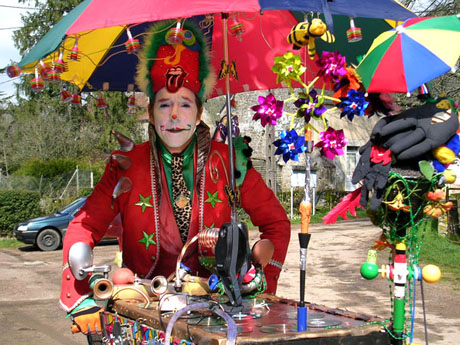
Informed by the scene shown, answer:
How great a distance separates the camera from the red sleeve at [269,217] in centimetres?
385

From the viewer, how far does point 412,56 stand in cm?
264

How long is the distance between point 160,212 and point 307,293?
233 inches

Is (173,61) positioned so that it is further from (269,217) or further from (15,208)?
(15,208)

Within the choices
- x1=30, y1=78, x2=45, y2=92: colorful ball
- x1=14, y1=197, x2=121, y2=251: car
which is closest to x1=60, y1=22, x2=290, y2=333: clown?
x1=30, y1=78, x2=45, y2=92: colorful ball

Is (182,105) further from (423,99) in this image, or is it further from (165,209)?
(423,99)

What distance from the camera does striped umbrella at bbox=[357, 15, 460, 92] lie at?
102 inches

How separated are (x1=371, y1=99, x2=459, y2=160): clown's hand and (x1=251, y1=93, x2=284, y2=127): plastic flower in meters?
0.48

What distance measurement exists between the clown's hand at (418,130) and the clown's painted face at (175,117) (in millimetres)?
1390

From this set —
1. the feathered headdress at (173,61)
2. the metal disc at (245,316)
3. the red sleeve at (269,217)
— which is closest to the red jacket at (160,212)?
the red sleeve at (269,217)

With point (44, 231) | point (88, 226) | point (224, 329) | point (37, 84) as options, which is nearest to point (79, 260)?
point (88, 226)

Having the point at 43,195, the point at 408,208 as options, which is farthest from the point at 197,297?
the point at 43,195

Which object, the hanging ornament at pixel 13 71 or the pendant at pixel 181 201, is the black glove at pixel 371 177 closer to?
the pendant at pixel 181 201

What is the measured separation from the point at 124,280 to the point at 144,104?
4.86 ft

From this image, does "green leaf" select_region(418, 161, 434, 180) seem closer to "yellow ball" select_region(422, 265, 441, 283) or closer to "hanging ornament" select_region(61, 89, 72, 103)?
"yellow ball" select_region(422, 265, 441, 283)
